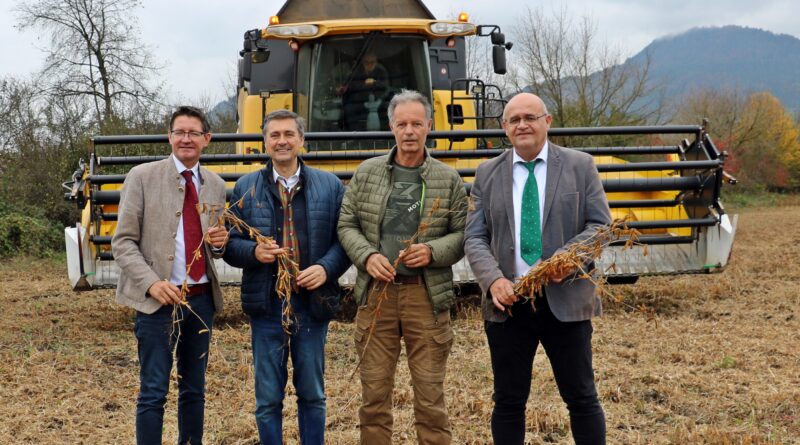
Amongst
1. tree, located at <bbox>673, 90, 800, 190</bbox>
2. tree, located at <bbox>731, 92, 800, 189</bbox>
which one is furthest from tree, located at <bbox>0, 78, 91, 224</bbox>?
tree, located at <bbox>731, 92, 800, 189</bbox>

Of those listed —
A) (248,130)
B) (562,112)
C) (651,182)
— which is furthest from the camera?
(562,112)

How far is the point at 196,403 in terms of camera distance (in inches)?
150

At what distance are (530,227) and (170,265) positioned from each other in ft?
5.33

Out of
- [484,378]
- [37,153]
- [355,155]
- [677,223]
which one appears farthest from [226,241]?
[37,153]

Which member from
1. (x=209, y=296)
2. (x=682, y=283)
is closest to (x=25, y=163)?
(x=682, y=283)

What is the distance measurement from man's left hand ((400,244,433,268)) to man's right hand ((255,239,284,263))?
549 mm

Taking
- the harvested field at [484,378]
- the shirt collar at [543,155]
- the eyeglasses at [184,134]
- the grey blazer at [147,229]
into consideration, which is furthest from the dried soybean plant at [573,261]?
the eyeglasses at [184,134]

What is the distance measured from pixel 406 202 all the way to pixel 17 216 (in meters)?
13.7

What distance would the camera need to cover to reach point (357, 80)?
25.9 feet

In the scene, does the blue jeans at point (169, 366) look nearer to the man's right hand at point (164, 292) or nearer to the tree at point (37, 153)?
the man's right hand at point (164, 292)

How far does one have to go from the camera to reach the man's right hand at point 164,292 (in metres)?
3.51

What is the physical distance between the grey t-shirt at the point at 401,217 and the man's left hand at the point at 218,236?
0.72 meters

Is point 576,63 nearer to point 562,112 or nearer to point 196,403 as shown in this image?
point 562,112

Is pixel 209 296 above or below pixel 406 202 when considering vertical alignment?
below
